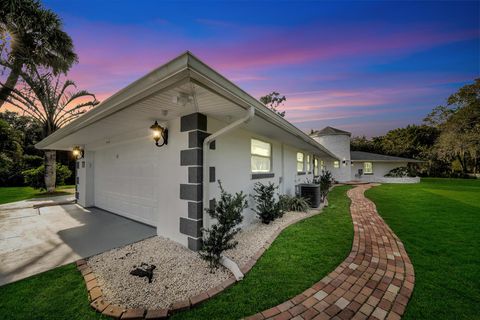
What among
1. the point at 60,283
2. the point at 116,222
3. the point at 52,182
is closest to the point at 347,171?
the point at 116,222

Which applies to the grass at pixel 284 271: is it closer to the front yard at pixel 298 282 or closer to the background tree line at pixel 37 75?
the front yard at pixel 298 282

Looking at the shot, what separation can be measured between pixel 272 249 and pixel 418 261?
2385 millimetres

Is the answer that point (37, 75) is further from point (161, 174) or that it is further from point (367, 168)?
point (367, 168)

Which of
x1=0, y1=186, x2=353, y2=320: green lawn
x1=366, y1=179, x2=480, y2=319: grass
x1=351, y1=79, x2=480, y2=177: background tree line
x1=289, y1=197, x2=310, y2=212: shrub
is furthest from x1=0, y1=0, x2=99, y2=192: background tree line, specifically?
x1=351, y1=79, x2=480, y2=177: background tree line

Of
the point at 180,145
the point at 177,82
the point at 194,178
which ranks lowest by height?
the point at 194,178

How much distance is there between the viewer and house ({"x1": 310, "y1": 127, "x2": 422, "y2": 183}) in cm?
2005

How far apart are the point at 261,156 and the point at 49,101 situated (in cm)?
1242

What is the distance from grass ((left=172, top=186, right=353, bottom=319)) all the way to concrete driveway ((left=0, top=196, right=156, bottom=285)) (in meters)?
2.60

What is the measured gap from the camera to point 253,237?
3.98 metres

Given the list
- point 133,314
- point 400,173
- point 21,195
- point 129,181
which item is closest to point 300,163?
point 129,181

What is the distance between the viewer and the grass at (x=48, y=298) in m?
1.95

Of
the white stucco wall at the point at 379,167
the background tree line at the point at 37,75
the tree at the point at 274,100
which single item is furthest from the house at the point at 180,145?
the white stucco wall at the point at 379,167

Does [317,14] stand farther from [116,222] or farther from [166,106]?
[116,222]

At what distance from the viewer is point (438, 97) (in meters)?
22.0
